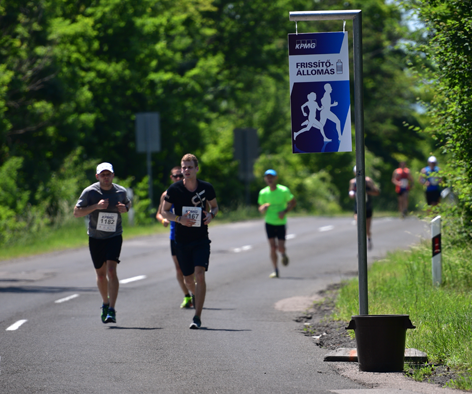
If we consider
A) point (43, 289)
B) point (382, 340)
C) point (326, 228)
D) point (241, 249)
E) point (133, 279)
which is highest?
point (382, 340)

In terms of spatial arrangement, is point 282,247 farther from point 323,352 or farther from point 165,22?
point 165,22

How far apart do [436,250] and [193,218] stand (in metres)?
3.73

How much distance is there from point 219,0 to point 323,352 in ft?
117

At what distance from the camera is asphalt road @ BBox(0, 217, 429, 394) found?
7.03 metres

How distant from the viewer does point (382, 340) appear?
7.19 meters

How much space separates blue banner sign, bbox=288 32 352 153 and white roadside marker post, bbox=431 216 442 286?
367cm

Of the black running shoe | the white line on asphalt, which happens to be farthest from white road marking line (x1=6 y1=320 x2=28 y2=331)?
the white line on asphalt

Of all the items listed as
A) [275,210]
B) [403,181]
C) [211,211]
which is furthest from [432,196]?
[211,211]

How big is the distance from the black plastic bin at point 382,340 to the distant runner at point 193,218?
9.52ft

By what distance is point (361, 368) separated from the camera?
7.36 meters

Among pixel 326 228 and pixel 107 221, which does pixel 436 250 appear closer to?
pixel 107 221

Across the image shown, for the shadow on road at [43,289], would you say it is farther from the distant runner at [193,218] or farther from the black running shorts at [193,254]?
the distant runner at [193,218]

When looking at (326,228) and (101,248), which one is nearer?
(101,248)

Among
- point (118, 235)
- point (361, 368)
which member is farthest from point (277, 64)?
point (361, 368)
